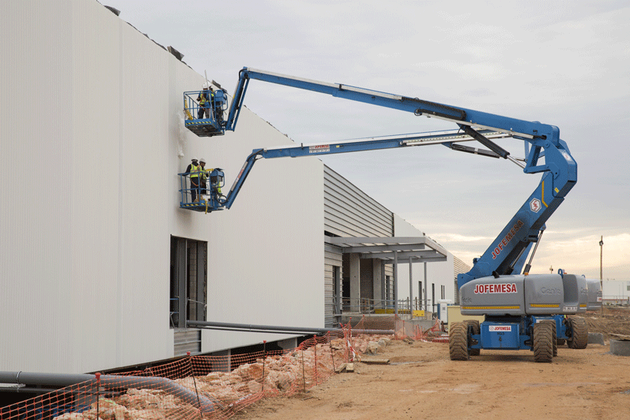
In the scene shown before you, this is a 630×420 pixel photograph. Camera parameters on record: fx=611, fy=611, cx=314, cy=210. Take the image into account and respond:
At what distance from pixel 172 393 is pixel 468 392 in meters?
5.59

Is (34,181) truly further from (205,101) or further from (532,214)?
(532,214)

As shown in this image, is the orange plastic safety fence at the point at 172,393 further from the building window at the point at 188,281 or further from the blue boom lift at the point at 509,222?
the blue boom lift at the point at 509,222

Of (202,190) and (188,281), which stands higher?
(202,190)

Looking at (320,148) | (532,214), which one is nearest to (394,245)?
(320,148)

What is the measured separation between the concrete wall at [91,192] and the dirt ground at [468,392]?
14.7 ft

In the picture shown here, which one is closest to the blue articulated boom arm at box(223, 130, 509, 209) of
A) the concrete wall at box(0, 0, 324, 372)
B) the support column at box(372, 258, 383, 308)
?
the concrete wall at box(0, 0, 324, 372)

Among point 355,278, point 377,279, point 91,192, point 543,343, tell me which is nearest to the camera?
point 91,192

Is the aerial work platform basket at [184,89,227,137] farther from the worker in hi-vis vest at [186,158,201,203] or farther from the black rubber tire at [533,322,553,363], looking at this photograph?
the black rubber tire at [533,322,553,363]

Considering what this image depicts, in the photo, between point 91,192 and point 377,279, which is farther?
point 377,279

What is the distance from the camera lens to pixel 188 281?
1827cm

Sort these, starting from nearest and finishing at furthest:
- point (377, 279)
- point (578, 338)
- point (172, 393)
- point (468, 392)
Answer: point (172, 393)
point (468, 392)
point (578, 338)
point (377, 279)

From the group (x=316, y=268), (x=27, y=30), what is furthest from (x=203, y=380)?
(x=316, y=268)

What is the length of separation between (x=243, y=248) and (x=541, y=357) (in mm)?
9905

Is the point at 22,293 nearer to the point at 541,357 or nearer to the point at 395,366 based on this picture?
the point at 395,366
